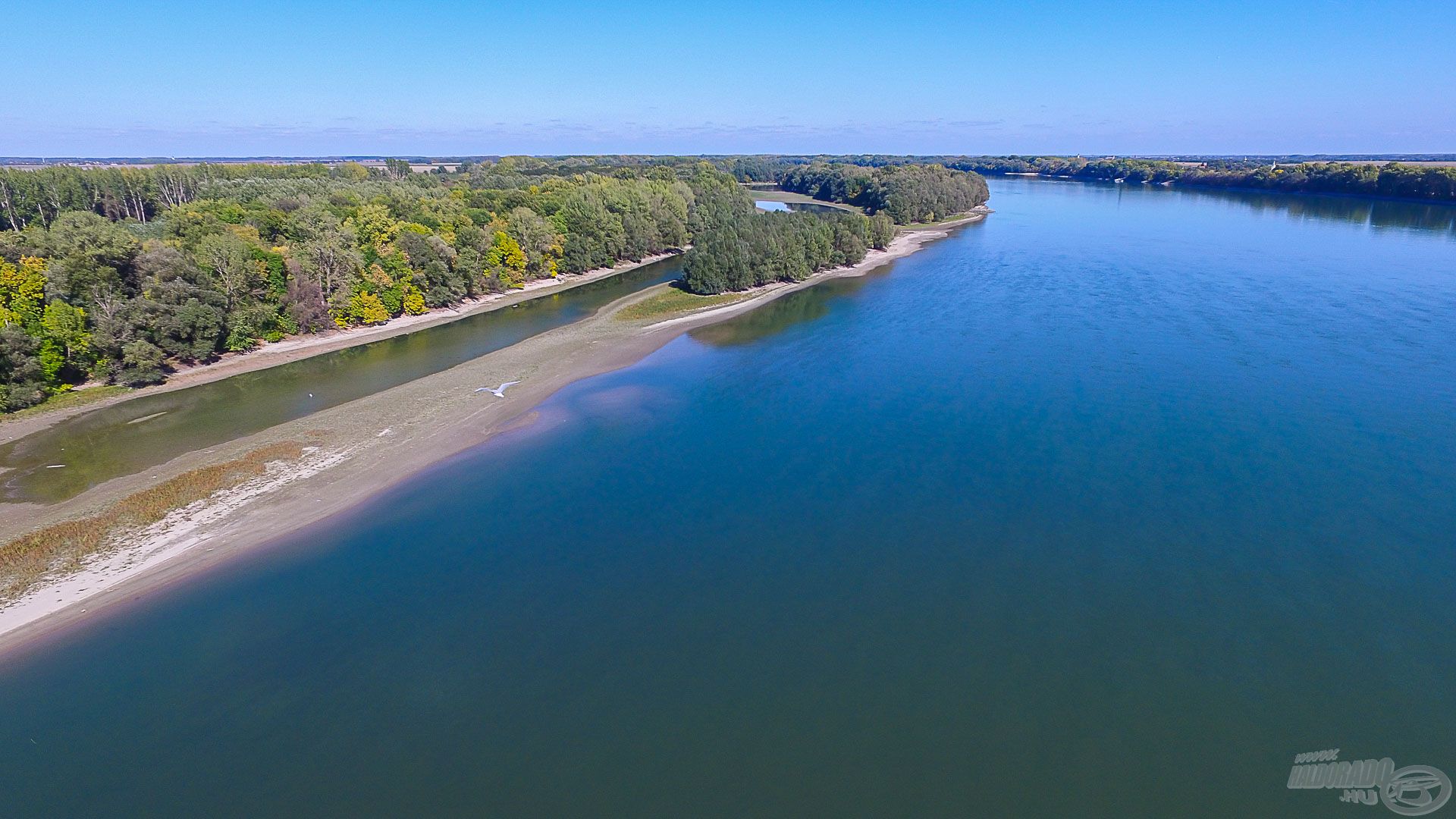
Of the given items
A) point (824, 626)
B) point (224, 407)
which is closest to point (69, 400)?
point (224, 407)

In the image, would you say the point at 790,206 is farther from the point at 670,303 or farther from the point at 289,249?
the point at 289,249

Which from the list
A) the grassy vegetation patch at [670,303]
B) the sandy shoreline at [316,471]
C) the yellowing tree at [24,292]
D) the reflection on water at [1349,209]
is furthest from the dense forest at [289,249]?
the reflection on water at [1349,209]

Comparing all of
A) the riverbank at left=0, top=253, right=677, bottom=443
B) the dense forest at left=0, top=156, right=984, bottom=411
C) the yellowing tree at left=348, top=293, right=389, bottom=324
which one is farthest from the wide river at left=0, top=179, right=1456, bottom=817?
the yellowing tree at left=348, top=293, right=389, bottom=324

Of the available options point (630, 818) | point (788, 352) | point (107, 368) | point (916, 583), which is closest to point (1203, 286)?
point (788, 352)

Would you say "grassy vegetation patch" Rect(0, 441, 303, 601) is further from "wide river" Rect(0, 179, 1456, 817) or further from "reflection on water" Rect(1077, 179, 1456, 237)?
"reflection on water" Rect(1077, 179, 1456, 237)

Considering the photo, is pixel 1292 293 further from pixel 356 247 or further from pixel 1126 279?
pixel 356 247

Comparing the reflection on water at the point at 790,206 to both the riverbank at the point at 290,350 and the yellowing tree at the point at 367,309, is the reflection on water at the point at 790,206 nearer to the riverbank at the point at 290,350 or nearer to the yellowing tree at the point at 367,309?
the riverbank at the point at 290,350
